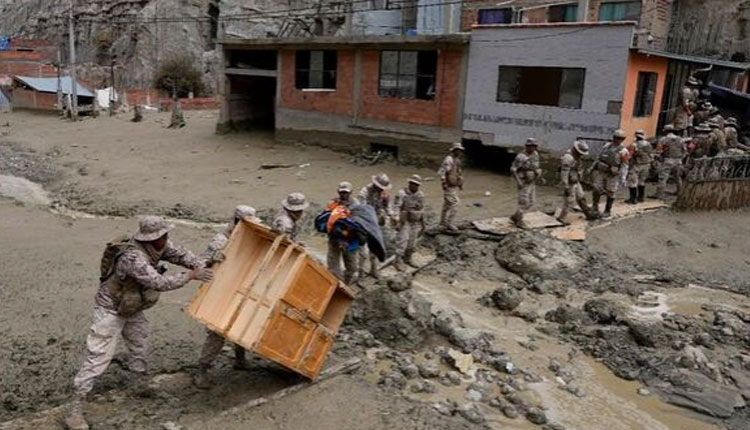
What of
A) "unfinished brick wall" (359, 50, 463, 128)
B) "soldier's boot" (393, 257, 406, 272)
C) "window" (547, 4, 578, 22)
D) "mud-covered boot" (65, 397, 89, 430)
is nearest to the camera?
"mud-covered boot" (65, 397, 89, 430)

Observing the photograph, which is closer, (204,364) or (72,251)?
(204,364)

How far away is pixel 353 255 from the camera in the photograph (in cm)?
848

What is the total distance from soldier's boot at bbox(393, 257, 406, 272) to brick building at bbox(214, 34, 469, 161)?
854cm

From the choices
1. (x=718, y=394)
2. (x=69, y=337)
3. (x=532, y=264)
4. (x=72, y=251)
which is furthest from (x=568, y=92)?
(x=69, y=337)

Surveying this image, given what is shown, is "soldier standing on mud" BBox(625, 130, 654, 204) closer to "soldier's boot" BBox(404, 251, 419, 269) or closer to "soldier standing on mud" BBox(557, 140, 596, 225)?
"soldier standing on mud" BBox(557, 140, 596, 225)

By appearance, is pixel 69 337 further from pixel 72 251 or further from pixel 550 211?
pixel 550 211

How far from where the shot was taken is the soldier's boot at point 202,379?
19.7 ft

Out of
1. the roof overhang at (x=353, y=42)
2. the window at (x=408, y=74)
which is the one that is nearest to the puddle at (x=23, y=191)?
the roof overhang at (x=353, y=42)

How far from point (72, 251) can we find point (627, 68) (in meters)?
12.5

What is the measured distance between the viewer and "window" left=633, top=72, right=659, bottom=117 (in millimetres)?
15789

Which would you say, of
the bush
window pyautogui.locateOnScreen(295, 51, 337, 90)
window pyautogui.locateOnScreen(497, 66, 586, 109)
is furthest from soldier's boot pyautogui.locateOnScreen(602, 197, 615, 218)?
the bush

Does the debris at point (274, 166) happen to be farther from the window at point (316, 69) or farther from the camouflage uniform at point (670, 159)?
the camouflage uniform at point (670, 159)

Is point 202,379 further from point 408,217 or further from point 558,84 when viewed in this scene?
point 558,84

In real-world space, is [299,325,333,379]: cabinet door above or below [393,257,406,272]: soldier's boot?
above
